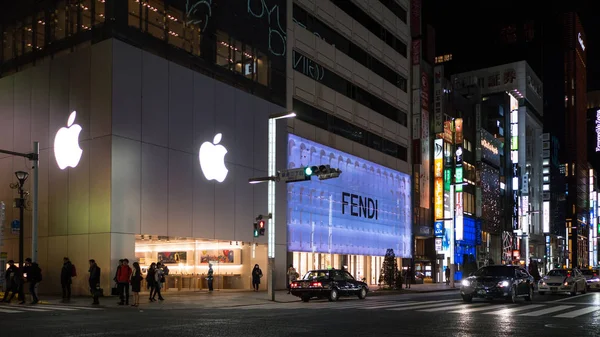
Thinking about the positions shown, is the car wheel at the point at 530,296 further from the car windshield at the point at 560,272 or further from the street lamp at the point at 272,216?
the street lamp at the point at 272,216

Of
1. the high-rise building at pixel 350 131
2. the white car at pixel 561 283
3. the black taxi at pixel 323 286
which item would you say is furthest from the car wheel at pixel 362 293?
the high-rise building at pixel 350 131

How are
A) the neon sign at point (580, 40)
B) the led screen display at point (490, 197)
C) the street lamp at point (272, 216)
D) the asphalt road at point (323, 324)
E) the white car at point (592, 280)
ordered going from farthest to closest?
1. the neon sign at point (580, 40)
2. the led screen display at point (490, 197)
3. the white car at point (592, 280)
4. the street lamp at point (272, 216)
5. the asphalt road at point (323, 324)

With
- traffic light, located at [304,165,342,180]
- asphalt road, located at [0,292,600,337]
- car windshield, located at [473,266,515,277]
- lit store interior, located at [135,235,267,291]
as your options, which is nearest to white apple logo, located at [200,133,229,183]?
lit store interior, located at [135,235,267,291]

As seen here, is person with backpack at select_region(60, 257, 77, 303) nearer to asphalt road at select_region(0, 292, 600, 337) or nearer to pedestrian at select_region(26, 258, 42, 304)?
pedestrian at select_region(26, 258, 42, 304)

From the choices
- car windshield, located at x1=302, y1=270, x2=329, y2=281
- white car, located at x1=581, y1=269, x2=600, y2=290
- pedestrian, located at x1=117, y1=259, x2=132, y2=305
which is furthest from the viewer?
white car, located at x1=581, y1=269, x2=600, y2=290

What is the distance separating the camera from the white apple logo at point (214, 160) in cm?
3592

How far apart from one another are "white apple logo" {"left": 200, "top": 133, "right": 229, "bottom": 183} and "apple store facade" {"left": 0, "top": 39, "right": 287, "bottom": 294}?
6 cm

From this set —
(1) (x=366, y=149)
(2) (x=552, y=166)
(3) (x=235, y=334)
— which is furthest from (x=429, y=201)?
(2) (x=552, y=166)

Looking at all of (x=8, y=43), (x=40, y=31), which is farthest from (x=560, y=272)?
(x=8, y=43)

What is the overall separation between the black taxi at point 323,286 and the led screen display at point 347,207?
12.6 m

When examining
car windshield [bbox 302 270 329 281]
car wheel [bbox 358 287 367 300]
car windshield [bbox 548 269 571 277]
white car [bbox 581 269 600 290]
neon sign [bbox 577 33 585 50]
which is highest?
neon sign [bbox 577 33 585 50]

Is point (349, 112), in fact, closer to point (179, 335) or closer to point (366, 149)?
point (366, 149)

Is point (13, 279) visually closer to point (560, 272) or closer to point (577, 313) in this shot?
point (577, 313)

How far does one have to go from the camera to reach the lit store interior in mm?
40125
